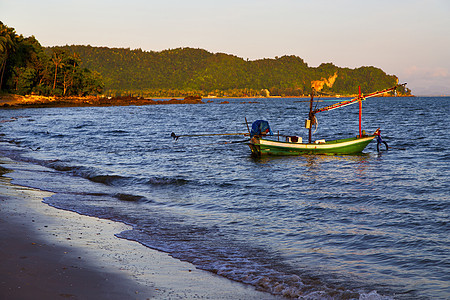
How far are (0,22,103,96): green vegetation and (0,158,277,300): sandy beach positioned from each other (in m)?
95.5

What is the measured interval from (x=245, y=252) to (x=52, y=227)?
4519 millimetres

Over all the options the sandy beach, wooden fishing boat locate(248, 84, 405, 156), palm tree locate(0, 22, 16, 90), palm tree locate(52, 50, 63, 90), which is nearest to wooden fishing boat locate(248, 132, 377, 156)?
wooden fishing boat locate(248, 84, 405, 156)

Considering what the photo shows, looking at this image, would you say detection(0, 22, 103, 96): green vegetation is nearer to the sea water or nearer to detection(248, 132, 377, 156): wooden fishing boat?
detection(248, 132, 377, 156): wooden fishing boat

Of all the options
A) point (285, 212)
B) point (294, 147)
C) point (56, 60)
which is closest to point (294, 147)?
point (294, 147)

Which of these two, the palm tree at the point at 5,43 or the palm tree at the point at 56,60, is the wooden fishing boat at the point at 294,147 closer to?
the palm tree at the point at 5,43

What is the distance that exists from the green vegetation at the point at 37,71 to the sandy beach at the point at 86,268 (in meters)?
95.5

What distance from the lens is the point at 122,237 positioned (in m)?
10.4

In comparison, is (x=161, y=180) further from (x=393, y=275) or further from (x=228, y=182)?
(x=393, y=275)

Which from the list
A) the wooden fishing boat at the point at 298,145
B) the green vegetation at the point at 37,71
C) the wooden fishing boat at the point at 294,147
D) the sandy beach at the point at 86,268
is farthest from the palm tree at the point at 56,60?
the sandy beach at the point at 86,268

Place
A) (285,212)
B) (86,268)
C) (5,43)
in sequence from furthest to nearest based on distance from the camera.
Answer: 1. (5,43)
2. (285,212)
3. (86,268)

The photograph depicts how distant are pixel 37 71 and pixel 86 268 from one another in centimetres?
13150

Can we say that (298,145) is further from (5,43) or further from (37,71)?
(37,71)

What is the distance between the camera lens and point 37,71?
413 ft

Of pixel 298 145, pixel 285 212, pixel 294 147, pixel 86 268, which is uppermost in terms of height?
pixel 298 145
